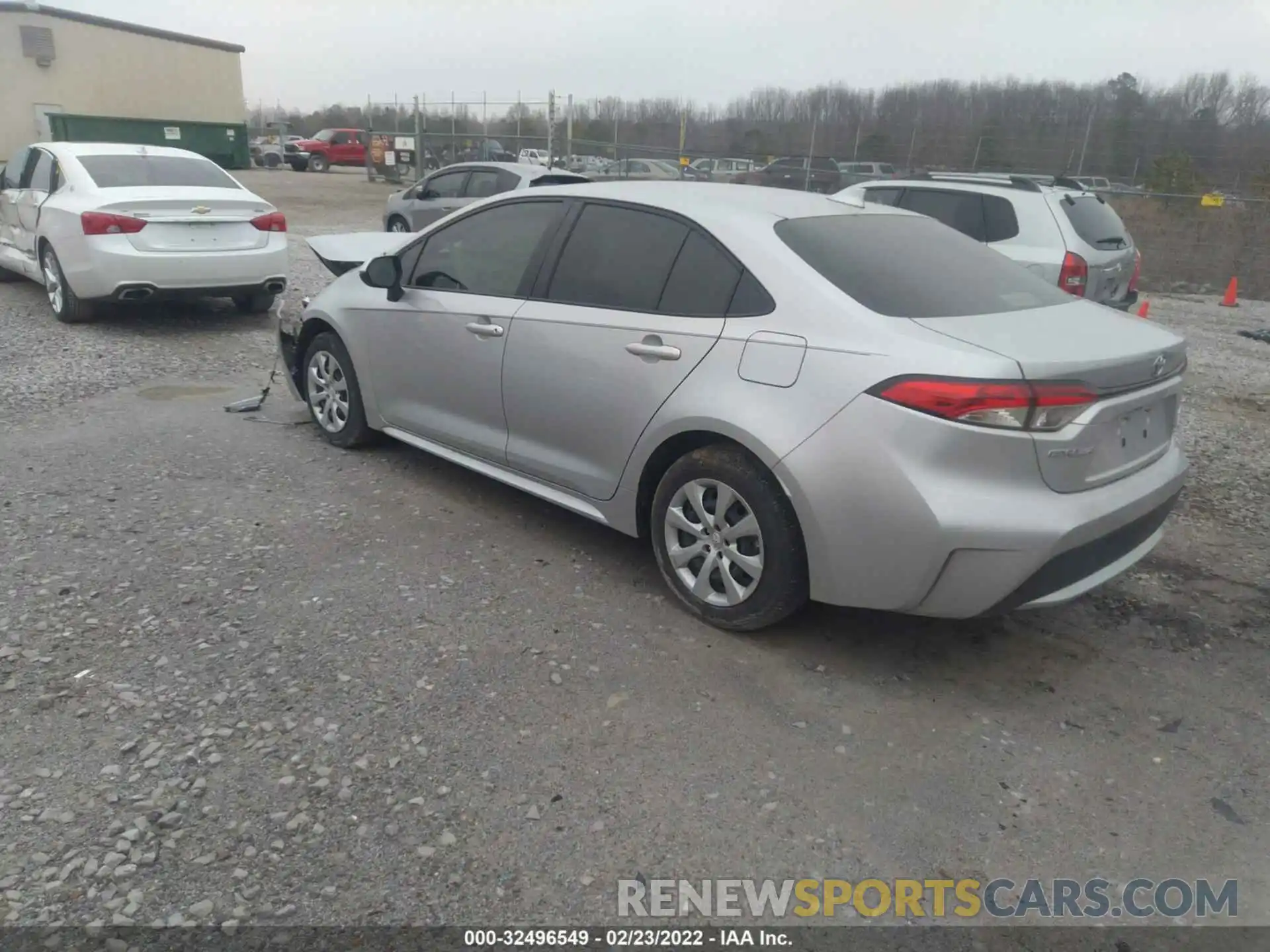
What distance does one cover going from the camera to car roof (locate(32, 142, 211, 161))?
8500mm

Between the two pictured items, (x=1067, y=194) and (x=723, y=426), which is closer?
(x=723, y=426)

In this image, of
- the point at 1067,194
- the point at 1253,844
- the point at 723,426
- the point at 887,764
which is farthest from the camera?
the point at 1067,194

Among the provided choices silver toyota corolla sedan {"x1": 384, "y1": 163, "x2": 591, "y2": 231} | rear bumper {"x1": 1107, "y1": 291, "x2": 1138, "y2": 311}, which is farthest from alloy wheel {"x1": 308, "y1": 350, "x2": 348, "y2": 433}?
silver toyota corolla sedan {"x1": 384, "y1": 163, "x2": 591, "y2": 231}

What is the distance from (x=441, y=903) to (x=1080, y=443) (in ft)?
7.67

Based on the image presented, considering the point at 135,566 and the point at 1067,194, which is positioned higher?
the point at 1067,194

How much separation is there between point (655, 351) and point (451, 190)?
12.8 meters

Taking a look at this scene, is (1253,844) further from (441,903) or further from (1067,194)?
(1067,194)

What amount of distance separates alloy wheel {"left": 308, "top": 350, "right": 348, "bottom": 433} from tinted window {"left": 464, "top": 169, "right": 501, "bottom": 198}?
9.56 metres

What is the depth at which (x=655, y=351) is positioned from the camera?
3621 millimetres

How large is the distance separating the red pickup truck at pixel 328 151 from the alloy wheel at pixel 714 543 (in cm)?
3829

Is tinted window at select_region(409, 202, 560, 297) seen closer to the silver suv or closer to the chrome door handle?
the chrome door handle

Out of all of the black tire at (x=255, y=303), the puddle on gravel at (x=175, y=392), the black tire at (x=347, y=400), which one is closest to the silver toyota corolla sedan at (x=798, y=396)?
the black tire at (x=347, y=400)

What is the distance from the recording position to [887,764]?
2900mm

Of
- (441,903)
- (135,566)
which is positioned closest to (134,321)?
(135,566)
